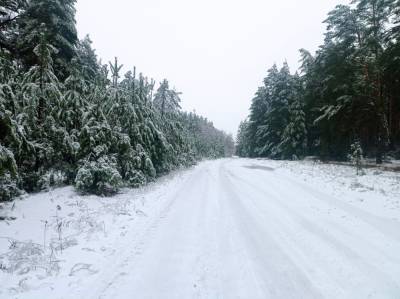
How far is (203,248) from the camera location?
7.21 meters

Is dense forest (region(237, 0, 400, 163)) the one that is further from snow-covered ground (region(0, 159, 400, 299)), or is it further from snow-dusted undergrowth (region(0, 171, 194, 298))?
snow-dusted undergrowth (region(0, 171, 194, 298))

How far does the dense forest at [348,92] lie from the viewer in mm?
24031

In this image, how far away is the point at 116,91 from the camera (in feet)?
58.8

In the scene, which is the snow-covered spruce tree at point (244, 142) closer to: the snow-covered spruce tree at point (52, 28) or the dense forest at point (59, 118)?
the snow-covered spruce tree at point (52, 28)

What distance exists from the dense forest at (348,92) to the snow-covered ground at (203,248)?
39.0ft

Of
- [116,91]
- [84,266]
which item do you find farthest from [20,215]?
[116,91]

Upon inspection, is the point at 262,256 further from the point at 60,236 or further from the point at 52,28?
the point at 52,28

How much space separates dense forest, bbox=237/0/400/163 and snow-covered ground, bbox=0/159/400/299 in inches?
468

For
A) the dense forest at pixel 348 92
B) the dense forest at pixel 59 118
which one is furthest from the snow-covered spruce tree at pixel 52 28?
the dense forest at pixel 348 92

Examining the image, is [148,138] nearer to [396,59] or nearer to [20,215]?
[20,215]

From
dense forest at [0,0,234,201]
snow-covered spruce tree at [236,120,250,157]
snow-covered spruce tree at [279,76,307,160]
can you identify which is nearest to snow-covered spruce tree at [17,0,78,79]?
dense forest at [0,0,234,201]

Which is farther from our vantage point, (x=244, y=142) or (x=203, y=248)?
(x=244, y=142)

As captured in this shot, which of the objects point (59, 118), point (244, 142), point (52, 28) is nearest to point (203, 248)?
point (59, 118)

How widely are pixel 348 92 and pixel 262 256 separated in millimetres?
26439
